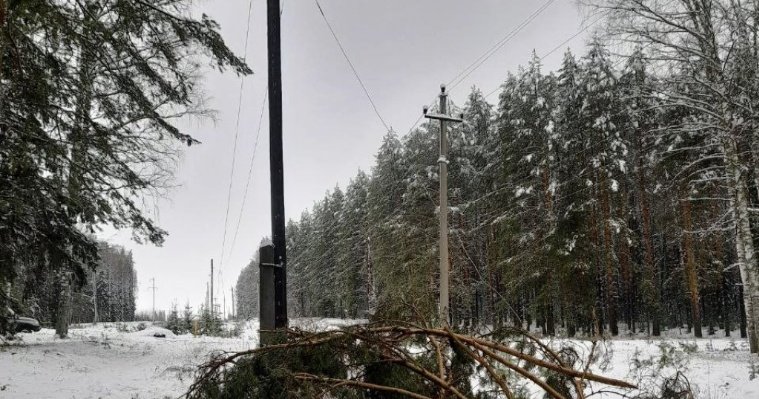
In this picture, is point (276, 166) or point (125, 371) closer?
point (276, 166)

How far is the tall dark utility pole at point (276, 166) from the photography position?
231 inches

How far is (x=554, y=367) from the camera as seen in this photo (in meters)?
1.54

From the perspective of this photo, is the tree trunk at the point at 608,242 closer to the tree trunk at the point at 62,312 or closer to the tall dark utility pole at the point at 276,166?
the tall dark utility pole at the point at 276,166

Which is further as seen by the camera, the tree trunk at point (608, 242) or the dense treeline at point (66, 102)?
the tree trunk at point (608, 242)

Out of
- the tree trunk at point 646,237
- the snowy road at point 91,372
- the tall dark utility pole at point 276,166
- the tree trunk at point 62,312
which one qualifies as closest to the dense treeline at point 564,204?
the tree trunk at point 646,237

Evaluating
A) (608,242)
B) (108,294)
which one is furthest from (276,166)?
(108,294)

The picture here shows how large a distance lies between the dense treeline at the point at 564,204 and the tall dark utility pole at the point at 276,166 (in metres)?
12.9

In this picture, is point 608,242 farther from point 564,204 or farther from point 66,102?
point 66,102

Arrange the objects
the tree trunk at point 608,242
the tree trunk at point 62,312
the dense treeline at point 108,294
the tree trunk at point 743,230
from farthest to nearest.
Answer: the dense treeline at point 108,294 → the tree trunk at point 608,242 → the tree trunk at point 62,312 → the tree trunk at point 743,230

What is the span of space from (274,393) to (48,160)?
22.7 feet

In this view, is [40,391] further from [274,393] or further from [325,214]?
[325,214]

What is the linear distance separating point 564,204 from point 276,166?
66.1 ft

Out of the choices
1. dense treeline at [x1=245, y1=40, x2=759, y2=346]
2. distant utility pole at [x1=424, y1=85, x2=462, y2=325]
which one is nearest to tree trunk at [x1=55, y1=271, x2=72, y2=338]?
dense treeline at [x1=245, y1=40, x2=759, y2=346]

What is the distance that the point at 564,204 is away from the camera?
23.1m
